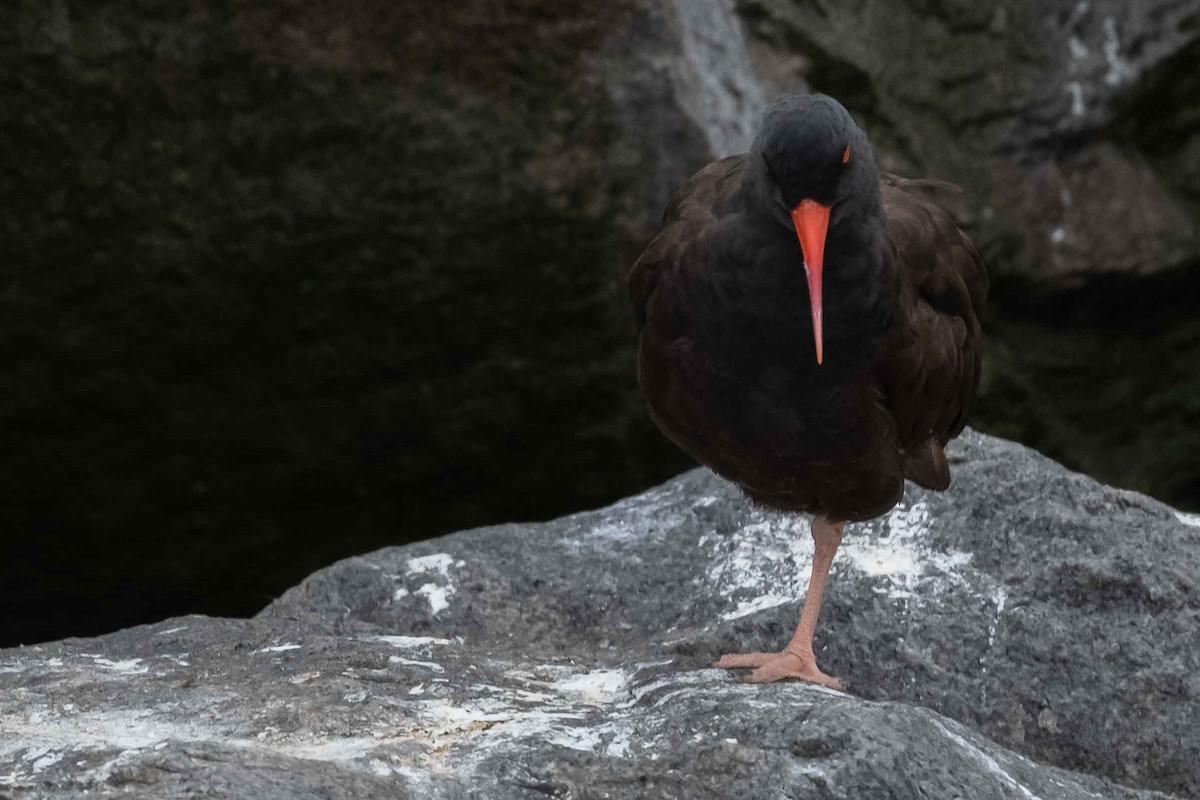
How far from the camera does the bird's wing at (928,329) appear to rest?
3748mm

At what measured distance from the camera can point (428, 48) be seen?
5.53 metres

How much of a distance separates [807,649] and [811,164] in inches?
46.6

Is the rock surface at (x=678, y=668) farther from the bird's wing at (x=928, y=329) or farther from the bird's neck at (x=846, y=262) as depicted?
the bird's neck at (x=846, y=262)

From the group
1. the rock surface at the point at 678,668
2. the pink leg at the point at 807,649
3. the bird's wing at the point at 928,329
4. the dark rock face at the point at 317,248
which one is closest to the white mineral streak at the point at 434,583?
the rock surface at the point at 678,668

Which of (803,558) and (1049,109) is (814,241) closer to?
(803,558)

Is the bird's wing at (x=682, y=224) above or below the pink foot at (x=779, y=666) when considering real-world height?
above

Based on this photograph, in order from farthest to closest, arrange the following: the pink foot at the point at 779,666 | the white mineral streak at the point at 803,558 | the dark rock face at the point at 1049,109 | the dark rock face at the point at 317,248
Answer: the dark rock face at the point at 1049,109, the dark rock face at the point at 317,248, the white mineral streak at the point at 803,558, the pink foot at the point at 779,666

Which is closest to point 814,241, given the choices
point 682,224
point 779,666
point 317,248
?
Result: point 682,224

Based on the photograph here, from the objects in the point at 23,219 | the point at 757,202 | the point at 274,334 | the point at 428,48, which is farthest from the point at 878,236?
the point at 23,219

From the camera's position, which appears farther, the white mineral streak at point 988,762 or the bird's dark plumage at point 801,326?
the bird's dark plumage at point 801,326

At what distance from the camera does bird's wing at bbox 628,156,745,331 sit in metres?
3.83

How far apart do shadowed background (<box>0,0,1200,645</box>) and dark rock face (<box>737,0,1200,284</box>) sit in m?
1.20

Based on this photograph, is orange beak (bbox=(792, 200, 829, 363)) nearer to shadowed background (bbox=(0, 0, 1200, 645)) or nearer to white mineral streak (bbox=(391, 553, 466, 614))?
white mineral streak (bbox=(391, 553, 466, 614))

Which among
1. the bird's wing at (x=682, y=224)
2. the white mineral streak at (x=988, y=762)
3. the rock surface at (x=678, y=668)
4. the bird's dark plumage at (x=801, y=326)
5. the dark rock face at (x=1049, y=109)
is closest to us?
the rock surface at (x=678, y=668)
